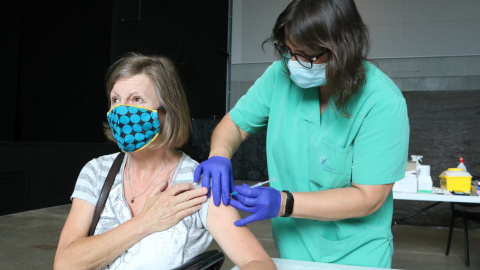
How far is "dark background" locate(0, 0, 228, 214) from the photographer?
4.63 metres

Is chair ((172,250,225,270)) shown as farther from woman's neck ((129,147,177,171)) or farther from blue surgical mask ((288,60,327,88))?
blue surgical mask ((288,60,327,88))

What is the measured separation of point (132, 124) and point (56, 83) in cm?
554

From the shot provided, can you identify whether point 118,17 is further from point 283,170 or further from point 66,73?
point 283,170

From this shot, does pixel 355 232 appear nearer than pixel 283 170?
Yes

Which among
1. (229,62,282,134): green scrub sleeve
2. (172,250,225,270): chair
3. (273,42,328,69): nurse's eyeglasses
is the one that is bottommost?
(172,250,225,270): chair

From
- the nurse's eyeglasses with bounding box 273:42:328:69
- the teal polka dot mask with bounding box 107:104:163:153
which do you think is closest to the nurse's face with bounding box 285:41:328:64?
the nurse's eyeglasses with bounding box 273:42:328:69

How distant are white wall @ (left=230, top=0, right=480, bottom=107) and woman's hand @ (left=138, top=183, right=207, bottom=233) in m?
7.21

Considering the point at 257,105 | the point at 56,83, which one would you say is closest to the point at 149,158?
the point at 257,105

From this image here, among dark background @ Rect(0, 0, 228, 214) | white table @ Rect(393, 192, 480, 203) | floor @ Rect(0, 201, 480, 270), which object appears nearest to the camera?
white table @ Rect(393, 192, 480, 203)

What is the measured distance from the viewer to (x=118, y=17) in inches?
258

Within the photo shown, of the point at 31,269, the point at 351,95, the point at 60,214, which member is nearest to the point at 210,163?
the point at 351,95

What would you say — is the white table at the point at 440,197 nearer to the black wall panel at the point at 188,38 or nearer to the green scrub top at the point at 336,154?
the green scrub top at the point at 336,154

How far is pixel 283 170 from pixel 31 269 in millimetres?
2190

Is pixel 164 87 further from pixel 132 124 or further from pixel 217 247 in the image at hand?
pixel 217 247
